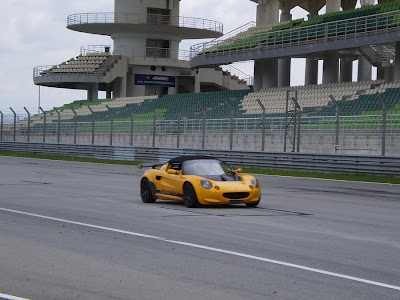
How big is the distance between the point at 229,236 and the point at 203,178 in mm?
4333

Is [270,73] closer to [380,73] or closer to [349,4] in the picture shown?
[349,4]

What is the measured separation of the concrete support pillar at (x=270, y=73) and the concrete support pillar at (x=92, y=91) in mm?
20965

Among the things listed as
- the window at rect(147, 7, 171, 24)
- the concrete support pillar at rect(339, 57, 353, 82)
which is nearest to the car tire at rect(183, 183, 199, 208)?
the concrete support pillar at rect(339, 57, 353, 82)

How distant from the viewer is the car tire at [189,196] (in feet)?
47.0

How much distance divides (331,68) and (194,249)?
38.2 metres

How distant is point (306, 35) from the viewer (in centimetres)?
4291

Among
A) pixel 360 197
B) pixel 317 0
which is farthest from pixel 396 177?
pixel 317 0

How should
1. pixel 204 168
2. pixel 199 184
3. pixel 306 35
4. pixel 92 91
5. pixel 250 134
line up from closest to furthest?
pixel 199 184
pixel 204 168
pixel 250 134
pixel 306 35
pixel 92 91

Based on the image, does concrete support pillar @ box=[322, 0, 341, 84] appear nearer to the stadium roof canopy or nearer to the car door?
the stadium roof canopy

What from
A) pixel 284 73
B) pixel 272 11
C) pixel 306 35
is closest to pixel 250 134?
pixel 306 35

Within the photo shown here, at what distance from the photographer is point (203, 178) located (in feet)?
47.7

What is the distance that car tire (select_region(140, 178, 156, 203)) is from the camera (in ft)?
51.4

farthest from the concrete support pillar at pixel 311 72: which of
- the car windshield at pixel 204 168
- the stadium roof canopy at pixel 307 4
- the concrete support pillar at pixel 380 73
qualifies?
Result: the car windshield at pixel 204 168

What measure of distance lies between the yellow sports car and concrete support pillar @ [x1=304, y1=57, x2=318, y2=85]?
3780 centimetres
